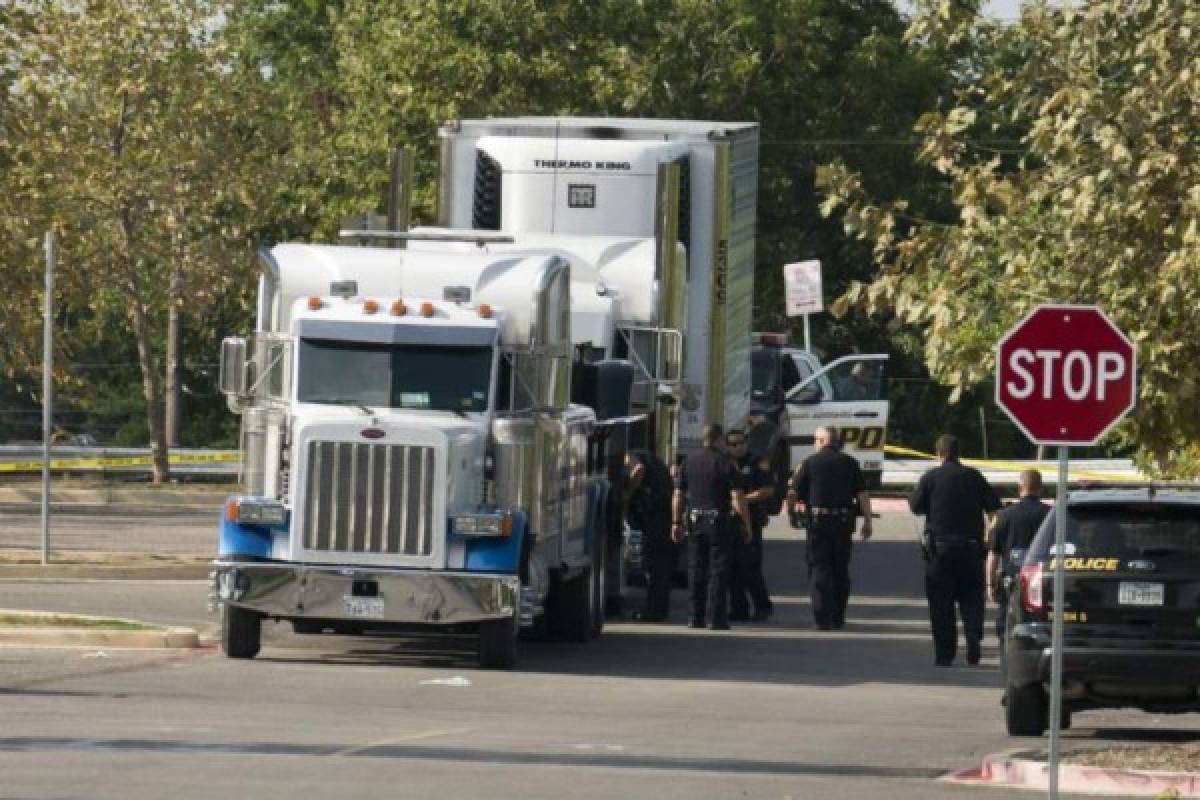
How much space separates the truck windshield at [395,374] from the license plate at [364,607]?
1560mm

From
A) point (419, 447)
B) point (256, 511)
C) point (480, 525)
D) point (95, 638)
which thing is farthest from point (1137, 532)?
point (95, 638)

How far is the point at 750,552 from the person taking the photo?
1094 inches

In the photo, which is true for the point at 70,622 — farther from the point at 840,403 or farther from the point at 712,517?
the point at 840,403

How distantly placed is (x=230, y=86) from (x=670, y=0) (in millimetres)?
7971

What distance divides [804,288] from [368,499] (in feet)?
83.9

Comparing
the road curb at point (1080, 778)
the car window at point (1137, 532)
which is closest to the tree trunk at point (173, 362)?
the car window at point (1137, 532)

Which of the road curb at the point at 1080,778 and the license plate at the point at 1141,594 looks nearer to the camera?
the road curb at the point at 1080,778

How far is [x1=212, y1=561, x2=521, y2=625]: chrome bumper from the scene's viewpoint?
21453 millimetres

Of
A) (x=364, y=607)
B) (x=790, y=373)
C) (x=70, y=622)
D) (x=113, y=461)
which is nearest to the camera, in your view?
(x=364, y=607)

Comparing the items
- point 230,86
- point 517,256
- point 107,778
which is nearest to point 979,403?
point 230,86

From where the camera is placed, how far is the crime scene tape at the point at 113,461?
154 feet

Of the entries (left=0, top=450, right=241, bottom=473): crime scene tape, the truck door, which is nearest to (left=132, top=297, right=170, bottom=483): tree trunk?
(left=0, top=450, right=241, bottom=473): crime scene tape

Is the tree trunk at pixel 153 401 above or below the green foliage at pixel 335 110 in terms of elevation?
below

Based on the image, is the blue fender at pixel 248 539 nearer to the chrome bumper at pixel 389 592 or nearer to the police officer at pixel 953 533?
the chrome bumper at pixel 389 592
